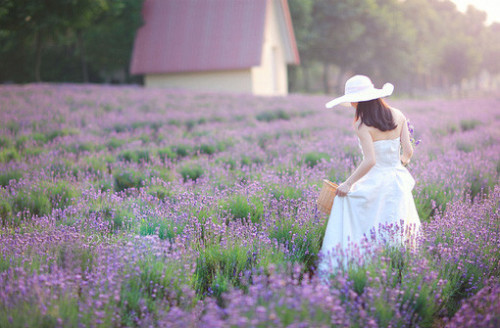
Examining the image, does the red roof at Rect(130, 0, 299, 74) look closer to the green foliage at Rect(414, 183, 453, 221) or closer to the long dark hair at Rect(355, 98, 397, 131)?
the green foliage at Rect(414, 183, 453, 221)

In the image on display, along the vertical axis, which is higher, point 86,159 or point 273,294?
point 86,159

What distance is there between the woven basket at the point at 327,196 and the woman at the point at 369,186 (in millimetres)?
88

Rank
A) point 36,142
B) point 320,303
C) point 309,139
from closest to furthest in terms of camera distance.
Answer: point 320,303 → point 36,142 → point 309,139

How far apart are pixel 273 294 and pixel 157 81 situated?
2348 centimetres

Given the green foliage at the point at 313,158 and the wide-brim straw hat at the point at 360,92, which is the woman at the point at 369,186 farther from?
the green foliage at the point at 313,158

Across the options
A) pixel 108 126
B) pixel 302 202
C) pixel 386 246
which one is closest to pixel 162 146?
pixel 108 126

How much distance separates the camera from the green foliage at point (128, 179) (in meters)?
4.78

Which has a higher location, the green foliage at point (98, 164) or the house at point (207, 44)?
the house at point (207, 44)

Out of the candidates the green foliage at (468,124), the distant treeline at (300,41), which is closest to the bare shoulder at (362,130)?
the green foliage at (468,124)

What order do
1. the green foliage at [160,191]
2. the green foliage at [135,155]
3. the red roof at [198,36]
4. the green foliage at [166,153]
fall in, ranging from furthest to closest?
the red roof at [198,36]
the green foliage at [166,153]
the green foliage at [135,155]
the green foliage at [160,191]

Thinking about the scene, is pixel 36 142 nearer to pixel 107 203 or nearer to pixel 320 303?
pixel 107 203

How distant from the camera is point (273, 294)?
2.03m

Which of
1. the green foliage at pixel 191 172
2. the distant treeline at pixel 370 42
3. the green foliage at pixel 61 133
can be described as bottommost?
the green foliage at pixel 191 172

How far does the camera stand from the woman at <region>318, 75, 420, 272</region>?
3.10 meters
